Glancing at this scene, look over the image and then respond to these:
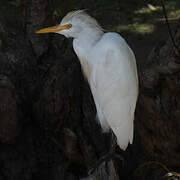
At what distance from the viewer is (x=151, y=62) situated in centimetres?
278

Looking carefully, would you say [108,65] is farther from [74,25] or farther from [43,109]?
[43,109]

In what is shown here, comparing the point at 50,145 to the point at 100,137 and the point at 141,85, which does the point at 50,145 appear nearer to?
the point at 100,137

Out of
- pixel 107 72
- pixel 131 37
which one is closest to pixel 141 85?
pixel 107 72

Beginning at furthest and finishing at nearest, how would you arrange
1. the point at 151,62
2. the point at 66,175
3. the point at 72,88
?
the point at 66,175, the point at 72,88, the point at 151,62

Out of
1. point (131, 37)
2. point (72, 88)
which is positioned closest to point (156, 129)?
point (72, 88)

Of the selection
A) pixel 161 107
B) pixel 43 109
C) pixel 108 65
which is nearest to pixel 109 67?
pixel 108 65

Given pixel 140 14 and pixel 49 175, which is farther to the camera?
pixel 140 14

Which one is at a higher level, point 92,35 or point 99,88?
point 92,35

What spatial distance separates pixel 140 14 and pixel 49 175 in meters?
3.21

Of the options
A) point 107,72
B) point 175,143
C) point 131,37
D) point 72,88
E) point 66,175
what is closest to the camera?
point 107,72

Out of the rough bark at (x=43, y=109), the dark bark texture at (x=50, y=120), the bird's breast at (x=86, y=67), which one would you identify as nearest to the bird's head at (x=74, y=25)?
the bird's breast at (x=86, y=67)

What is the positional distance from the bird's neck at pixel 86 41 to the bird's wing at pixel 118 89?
0.13 metres

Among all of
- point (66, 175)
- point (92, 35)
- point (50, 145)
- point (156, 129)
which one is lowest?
point (66, 175)

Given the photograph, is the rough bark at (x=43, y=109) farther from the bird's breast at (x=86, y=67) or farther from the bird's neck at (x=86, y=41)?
the bird's neck at (x=86, y=41)
